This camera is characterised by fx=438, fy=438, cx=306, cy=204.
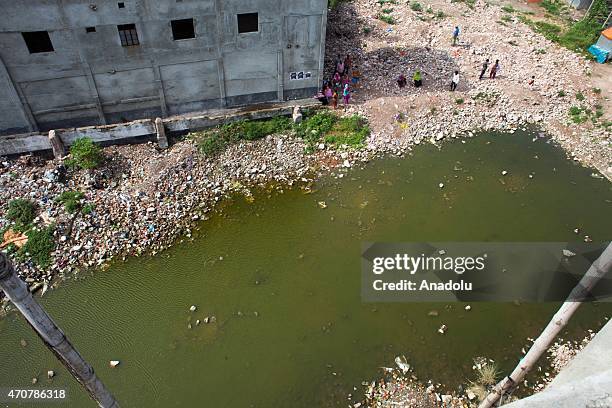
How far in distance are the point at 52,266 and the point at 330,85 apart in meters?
12.2

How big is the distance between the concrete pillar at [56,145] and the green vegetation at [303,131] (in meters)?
4.31

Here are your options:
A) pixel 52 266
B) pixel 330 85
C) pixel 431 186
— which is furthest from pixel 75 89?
pixel 431 186

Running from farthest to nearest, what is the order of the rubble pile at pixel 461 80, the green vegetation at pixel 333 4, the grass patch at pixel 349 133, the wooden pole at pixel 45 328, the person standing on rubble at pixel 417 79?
the green vegetation at pixel 333 4, the person standing on rubble at pixel 417 79, the rubble pile at pixel 461 80, the grass patch at pixel 349 133, the wooden pole at pixel 45 328

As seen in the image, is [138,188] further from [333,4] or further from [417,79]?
[333,4]

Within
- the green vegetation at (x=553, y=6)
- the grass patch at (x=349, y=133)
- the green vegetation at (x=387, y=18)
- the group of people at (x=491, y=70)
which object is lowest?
the grass patch at (x=349, y=133)

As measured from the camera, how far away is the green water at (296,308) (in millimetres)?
10562

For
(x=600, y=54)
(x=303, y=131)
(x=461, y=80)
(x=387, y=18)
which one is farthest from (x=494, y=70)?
(x=303, y=131)

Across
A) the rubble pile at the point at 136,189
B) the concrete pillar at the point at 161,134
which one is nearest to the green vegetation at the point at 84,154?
the rubble pile at the point at 136,189

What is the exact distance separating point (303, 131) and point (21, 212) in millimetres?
9612

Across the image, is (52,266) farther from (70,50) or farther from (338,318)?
(338,318)

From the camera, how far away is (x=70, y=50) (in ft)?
45.9

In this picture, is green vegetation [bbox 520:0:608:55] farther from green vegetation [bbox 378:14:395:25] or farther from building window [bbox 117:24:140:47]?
building window [bbox 117:24:140:47]

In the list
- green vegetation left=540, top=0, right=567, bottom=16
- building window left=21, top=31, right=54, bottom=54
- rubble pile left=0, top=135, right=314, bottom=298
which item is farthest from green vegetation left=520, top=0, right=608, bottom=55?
building window left=21, top=31, right=54, bottom=54

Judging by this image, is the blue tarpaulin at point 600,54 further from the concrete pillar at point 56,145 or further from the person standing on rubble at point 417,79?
the concrete pillar at point 56,145
